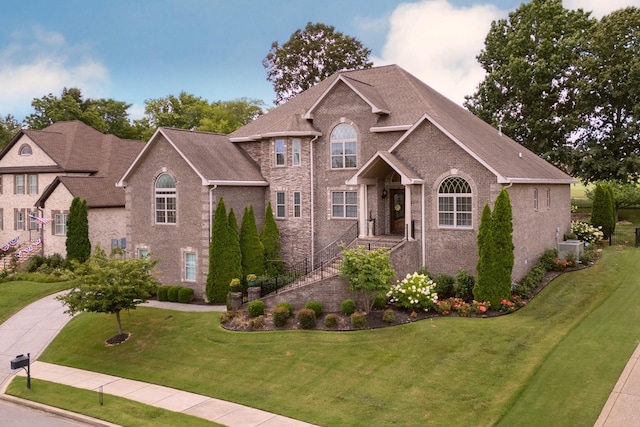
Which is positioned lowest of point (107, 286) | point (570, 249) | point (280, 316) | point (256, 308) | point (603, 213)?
point (280, 316)

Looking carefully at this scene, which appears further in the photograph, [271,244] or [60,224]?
[60,224]

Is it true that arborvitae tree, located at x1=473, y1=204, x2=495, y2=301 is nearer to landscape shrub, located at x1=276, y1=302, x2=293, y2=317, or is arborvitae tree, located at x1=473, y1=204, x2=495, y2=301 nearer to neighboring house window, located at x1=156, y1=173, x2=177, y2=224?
landscape shrub, located at x1=276, y1=302, x2=293, y2=317

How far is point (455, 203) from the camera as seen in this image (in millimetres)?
22375

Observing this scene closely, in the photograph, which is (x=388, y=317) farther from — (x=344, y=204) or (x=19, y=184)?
(x=19, y=184)

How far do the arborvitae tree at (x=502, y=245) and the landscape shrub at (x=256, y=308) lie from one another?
871 centimetres

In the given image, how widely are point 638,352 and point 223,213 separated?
16845mm

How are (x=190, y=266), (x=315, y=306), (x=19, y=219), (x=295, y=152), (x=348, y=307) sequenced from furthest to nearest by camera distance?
(x=19, y=219) → (x=295, y=152) → (x=190, y=266) → (x=315, y=306) → (x=348, y=307)

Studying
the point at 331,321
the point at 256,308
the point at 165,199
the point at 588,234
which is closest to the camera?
the point at 331,321

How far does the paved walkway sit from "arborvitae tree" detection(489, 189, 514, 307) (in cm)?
982

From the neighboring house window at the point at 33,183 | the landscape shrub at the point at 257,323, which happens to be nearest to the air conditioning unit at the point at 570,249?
the landscape shrub at the point at 257,323

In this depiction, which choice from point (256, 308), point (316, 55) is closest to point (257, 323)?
point (256, 308)

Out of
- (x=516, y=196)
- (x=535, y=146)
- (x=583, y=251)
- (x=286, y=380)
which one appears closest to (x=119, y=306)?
(x=286, y=380)

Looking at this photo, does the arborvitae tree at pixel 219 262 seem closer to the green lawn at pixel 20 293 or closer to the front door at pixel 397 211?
the front door at pixel 397 211

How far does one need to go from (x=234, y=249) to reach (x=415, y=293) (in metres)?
8.86
